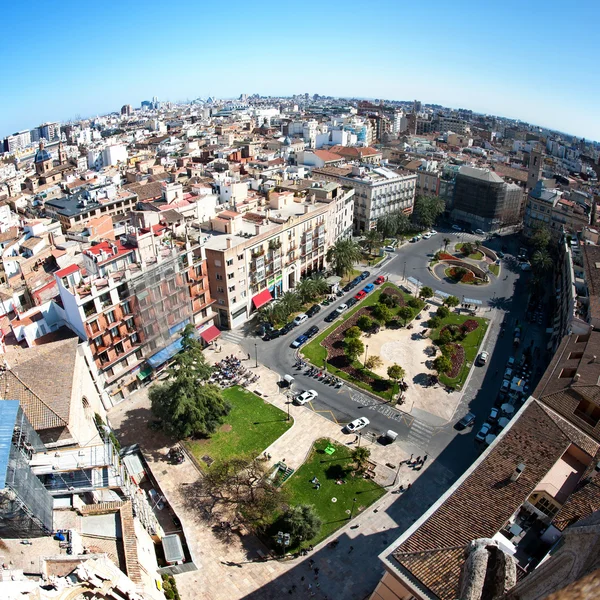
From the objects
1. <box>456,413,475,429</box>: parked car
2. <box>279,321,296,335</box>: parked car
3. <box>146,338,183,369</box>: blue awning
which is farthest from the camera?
<box>279,321,296,335</box>: parked car

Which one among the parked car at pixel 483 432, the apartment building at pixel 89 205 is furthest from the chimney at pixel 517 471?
the apartment building at pixel 89 205

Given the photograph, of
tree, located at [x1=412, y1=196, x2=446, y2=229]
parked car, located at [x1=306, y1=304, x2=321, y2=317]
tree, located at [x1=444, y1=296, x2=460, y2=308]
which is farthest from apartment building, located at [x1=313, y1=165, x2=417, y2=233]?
parked car, located at [x1=306, y1=304, x2=321, y2=317]

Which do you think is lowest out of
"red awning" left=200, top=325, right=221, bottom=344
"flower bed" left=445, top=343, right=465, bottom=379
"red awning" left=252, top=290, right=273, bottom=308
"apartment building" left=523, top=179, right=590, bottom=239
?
"flower bed" left=445, top=343, right=465, bottom=379

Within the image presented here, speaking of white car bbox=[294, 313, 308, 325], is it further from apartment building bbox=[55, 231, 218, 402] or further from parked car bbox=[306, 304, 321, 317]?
apartment building bbox=[55, 231, 218, 402]

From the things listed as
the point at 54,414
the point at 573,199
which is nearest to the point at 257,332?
the point at 54,414

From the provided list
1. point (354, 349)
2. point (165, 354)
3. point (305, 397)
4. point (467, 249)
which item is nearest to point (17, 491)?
point (165, 354)
